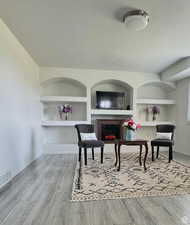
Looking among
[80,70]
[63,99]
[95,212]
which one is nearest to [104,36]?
[80,70]

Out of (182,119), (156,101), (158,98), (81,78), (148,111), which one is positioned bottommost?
(182,119)

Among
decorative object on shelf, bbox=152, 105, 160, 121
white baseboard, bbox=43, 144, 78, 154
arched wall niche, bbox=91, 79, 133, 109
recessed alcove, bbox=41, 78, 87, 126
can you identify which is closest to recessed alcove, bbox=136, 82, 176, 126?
decorative object on shelf, bbox=152, 105, 160, 121

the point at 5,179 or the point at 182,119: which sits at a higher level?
the point at 182,119

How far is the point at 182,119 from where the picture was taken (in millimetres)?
4664

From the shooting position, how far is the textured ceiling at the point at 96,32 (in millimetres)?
2061

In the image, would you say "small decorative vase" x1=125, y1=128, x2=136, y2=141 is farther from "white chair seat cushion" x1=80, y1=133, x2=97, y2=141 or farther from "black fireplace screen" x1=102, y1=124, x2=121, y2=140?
"black fireplace screen" x1=102, y1=124, x2=121, y2=140

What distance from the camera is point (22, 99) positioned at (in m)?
3.06

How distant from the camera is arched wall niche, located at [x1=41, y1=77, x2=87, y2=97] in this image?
4.82 meters

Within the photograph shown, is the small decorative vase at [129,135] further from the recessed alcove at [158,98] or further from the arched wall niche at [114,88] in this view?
the recessed alcove at [158,98]

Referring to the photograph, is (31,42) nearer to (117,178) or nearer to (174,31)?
(174,31)

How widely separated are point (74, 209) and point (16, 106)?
79.7 inches

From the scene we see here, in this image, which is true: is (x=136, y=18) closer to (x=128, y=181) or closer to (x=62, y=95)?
(x=128, y=181)

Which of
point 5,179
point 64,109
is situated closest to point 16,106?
point 5,179

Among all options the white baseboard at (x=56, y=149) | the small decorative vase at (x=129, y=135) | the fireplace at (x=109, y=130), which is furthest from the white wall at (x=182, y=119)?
the white baseboard at (x=56, y=149)
